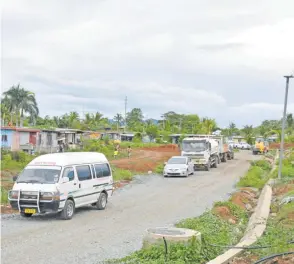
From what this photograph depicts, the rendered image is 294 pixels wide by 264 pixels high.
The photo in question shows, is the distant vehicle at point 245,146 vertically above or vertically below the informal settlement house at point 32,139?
below

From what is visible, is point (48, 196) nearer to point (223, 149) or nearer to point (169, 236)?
point (169, 236)

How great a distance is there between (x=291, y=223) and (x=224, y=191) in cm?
1202

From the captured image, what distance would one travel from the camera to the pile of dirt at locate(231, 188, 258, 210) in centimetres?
1972

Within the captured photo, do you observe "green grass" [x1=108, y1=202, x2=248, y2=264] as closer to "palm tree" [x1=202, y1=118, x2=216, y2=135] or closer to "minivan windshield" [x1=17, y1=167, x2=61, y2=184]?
"minivan windshield" [x1=17, y1=167, x2=61, y2=184]

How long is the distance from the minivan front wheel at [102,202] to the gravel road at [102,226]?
277mm

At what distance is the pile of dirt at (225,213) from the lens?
1560 cm

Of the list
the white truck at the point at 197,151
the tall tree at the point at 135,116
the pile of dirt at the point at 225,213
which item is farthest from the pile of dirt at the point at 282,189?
the tall tree at the point at 135,116

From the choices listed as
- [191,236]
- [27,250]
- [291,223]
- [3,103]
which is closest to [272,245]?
[191,236]

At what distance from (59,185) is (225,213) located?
18.4 ft

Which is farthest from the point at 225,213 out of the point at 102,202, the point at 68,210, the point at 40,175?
the point at 40,175

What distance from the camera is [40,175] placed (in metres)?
15.7

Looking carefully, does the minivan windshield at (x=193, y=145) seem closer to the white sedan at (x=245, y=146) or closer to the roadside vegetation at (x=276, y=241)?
the roadside vegetation at (x=276, y=241)

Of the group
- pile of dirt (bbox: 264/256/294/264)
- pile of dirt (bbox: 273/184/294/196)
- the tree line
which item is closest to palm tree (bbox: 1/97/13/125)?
the tree line

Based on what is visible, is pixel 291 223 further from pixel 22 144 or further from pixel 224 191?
pixel 22 144
